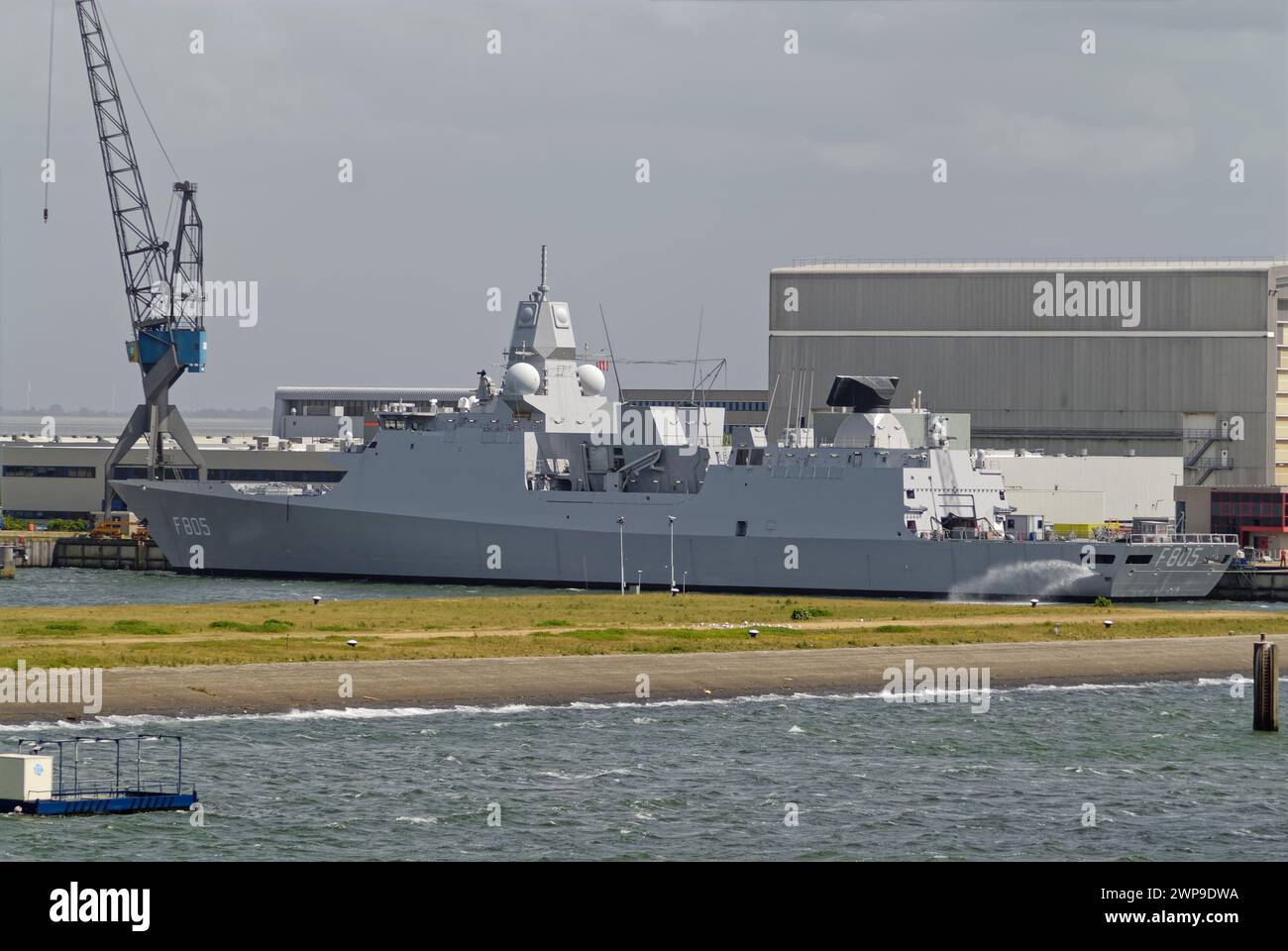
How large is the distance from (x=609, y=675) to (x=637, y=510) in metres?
23.3

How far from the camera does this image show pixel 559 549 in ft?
198

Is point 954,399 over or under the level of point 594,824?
over

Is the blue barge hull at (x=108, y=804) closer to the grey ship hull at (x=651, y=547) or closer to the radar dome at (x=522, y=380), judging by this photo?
the grey ship hull at (x=651, y=547)

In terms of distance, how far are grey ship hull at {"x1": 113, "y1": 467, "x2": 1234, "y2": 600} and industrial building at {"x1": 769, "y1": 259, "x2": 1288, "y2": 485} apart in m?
23.1

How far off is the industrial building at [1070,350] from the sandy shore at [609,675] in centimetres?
3898

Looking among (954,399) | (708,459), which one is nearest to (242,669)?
(708,459)

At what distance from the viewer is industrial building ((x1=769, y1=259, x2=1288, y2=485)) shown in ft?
269

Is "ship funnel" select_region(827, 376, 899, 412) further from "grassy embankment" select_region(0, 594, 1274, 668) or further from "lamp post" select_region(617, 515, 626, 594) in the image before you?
"grassy embankment" select_region(0, 594, 1274, 668)

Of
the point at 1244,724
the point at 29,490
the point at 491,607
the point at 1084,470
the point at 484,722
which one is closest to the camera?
the point at 484,722

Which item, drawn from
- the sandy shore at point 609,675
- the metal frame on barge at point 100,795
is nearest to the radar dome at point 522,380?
the sandy shore at point 609,675

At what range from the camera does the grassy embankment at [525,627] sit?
3700 centimetres

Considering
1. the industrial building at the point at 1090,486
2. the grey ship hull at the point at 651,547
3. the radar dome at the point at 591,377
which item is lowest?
the grey ship hull at the point at 651,547

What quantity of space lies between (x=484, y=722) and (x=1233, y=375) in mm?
57016
